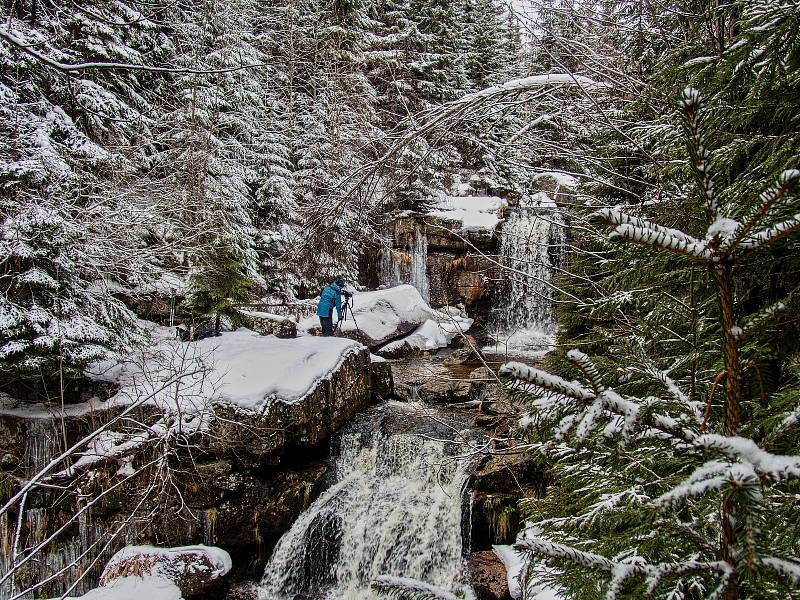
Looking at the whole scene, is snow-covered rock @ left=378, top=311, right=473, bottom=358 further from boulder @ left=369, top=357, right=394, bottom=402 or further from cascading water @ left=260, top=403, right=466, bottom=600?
cascading water @ left=260, top=403, right=466, bottom=600

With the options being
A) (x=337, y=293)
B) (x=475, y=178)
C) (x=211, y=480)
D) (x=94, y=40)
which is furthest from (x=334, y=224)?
(x=475, y=178)

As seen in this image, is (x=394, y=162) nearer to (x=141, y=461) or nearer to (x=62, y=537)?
(x=141, y=461)

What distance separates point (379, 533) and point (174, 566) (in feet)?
9.88

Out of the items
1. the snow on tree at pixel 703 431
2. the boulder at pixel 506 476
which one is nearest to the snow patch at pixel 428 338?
the boulder at pixel 506 476

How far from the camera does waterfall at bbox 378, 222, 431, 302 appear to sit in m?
19.2

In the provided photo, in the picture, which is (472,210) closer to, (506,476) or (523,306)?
(523,306)

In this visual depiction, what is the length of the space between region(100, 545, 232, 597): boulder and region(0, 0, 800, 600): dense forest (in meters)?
1.35

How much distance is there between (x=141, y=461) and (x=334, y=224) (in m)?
5.90

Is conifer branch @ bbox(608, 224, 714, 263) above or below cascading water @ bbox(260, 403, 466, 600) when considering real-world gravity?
above

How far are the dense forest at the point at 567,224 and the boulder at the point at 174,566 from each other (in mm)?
1354

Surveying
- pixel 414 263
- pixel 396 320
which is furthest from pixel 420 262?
pixel 396 320

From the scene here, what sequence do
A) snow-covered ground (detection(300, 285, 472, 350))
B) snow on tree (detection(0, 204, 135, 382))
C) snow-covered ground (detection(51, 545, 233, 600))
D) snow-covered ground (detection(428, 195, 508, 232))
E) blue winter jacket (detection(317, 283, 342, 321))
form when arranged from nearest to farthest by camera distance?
1. snow-covered ground (detection(51, 545, 233, 600))
2. snow on tree (detection(0, 204, 135, 382))
3. blue winter jacket (detection(317, 283, 342, 321))
4. snow-covered ground (detection(300, 285, 472, 350))
5. snow-covered ground (detection(428, 195, 508, 232))

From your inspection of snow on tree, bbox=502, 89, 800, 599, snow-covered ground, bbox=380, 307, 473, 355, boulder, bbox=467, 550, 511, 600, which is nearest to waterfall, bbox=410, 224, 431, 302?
snow-covered ground, bbox=380, 307, 473, 355

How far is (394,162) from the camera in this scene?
3623 mm
